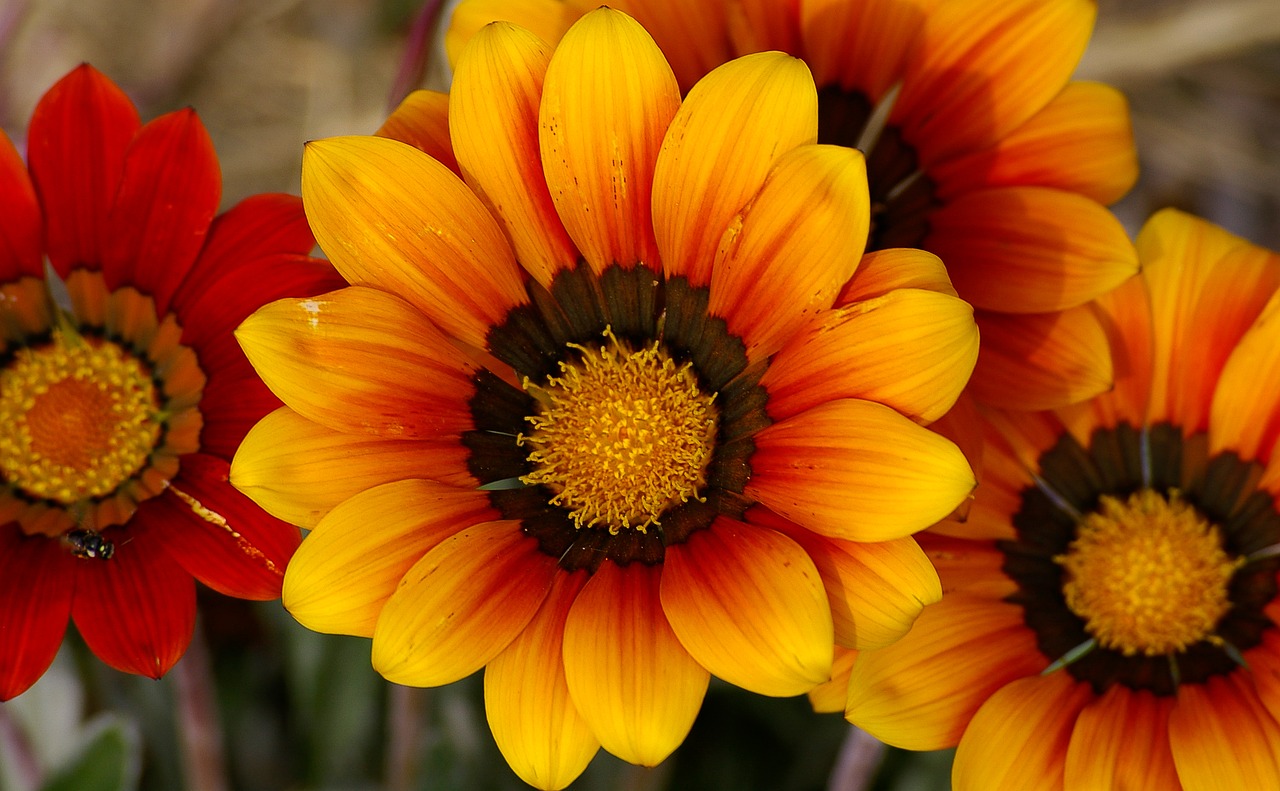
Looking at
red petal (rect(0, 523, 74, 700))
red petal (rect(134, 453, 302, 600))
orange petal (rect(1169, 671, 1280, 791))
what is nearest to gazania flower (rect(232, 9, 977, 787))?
red petal (rect(134, 453, 302, 600))

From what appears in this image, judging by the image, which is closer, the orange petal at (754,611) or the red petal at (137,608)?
the orange petal at (754,611)

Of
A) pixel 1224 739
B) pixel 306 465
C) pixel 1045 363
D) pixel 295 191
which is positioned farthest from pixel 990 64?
pixel 295 191

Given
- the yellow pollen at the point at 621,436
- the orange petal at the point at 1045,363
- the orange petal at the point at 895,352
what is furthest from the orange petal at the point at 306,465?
the orange petal at the point at 1045,363

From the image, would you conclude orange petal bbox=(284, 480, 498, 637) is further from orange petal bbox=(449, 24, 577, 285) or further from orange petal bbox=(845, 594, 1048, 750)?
orange petal bbox=(845, 594, 1048, 750)

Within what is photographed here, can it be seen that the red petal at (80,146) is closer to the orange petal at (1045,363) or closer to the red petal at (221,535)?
the red petal at (221,535)

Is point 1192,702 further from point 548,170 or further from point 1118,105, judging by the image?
point 548,170

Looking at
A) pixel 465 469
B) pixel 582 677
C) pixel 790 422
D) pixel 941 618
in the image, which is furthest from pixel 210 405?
pixel 941 618
